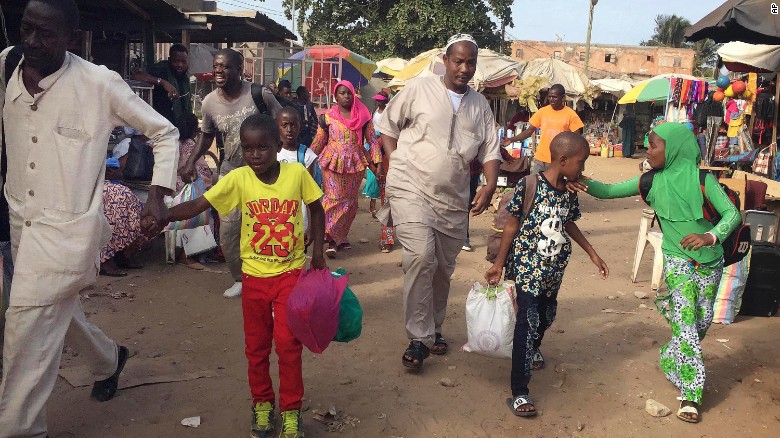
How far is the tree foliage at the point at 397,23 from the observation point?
29953 mm

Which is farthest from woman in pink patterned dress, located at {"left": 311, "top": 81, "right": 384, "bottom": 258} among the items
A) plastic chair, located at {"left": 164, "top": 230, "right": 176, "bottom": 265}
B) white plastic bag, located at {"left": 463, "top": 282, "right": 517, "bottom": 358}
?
white plastic bag, located at {"left": 463, "top": 282, "right": 517, "bottom": 358}

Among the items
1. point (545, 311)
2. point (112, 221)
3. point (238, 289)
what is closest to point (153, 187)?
point (545, 311)

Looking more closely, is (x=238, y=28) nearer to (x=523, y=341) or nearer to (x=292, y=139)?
(x=292, y=139)

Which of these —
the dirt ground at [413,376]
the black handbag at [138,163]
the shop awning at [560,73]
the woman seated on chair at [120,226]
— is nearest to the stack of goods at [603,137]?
the shop awning at [560,73]

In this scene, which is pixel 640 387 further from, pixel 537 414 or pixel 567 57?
pixel 567 57

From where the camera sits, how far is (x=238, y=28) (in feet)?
39.2

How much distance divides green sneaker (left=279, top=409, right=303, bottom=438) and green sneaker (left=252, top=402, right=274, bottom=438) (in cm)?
9

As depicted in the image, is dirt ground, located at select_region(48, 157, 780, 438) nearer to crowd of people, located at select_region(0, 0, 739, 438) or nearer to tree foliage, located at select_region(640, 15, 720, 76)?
crowd of people, located at select_region(0, 0, 739, 438)

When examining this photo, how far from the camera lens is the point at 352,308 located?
3.59 meters

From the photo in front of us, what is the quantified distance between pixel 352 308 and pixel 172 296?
3.24 meters

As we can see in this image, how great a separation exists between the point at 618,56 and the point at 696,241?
47.9 metres

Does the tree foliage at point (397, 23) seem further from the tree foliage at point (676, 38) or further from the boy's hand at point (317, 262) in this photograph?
the boy's hand at point (317, 262)

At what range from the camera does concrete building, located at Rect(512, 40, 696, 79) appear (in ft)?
154

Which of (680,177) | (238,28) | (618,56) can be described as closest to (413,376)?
(680,177)
